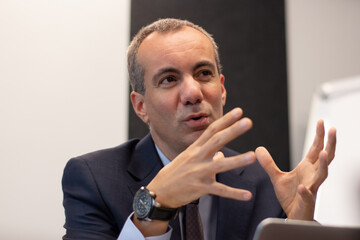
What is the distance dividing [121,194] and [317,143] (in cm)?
63

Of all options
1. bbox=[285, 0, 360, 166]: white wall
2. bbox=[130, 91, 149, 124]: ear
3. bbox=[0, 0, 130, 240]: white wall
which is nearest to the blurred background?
bbox=[0, 0, 130, 240]: white wall

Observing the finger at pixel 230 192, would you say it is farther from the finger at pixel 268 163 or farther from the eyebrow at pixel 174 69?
the eyebrow at pixel 174 69

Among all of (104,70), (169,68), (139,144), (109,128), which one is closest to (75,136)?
(109,128)

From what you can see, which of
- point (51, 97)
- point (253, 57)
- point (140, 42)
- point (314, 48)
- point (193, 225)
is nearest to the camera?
point (193, 225)

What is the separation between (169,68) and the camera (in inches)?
62.5

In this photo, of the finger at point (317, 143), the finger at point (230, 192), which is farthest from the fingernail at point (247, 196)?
the finger at point (317, 143)

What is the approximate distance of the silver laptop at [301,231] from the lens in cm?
68

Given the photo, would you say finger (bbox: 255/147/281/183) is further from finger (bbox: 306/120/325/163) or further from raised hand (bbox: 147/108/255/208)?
raised hand (bbox: 147/108/255/208)

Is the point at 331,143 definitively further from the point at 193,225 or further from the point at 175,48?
the point at 175,48

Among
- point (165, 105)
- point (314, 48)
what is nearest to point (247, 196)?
point (165, 105)

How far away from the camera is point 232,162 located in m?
1.06

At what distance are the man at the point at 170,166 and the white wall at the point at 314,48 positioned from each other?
63.7 inches

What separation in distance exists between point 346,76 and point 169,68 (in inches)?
93.3

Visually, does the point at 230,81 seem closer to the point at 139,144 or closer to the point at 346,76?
the point at 346,76
